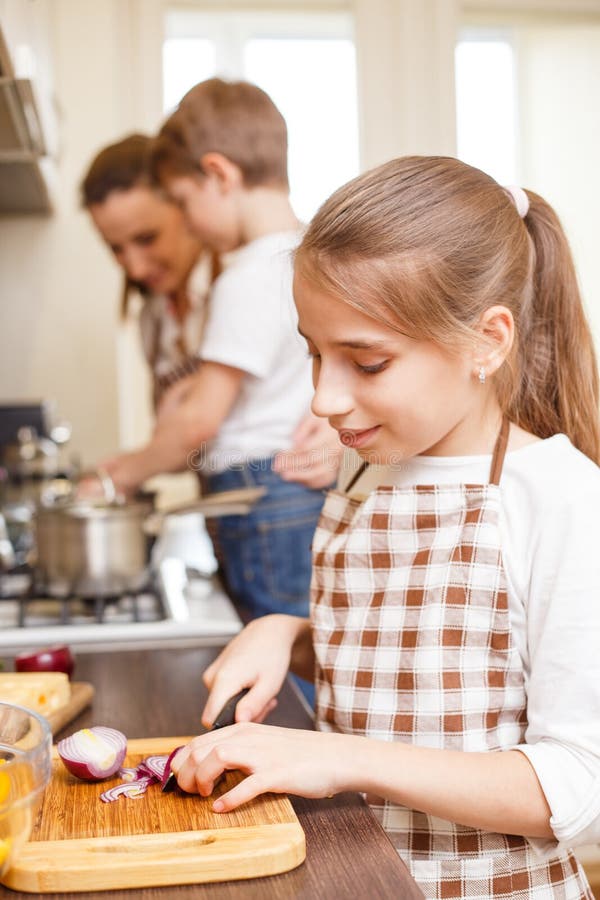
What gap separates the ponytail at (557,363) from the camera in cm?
84

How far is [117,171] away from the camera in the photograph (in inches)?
75.3

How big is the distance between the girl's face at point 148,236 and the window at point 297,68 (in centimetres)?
121

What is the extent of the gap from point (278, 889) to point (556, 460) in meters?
0.38

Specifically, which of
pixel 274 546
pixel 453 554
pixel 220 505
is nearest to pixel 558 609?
pixel 453 554

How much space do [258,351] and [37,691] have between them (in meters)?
0.76

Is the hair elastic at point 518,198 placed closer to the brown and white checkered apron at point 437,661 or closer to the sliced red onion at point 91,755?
the brown and white checkered apron at point 437,661

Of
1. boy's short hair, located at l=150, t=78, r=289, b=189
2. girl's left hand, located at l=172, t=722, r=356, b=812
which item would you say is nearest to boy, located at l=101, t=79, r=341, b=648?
boy's short hair, located at l=150, t=78, r=289, b=189

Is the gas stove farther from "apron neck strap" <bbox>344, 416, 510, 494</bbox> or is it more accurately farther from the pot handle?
"apron neck strap" <bbox>344, 416, 510, 494</bbox>

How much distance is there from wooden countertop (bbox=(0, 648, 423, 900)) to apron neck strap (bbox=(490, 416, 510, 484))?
26cm

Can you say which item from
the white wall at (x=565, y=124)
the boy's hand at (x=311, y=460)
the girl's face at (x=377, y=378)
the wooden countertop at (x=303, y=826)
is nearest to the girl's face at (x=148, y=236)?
the boy's hand at (x=311, y=460)

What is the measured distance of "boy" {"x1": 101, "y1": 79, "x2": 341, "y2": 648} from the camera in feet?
4.82

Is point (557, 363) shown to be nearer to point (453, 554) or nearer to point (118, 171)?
point (453, 554)

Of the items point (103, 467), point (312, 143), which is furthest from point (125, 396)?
point (103, 467)

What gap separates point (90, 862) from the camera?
56 centimetres
